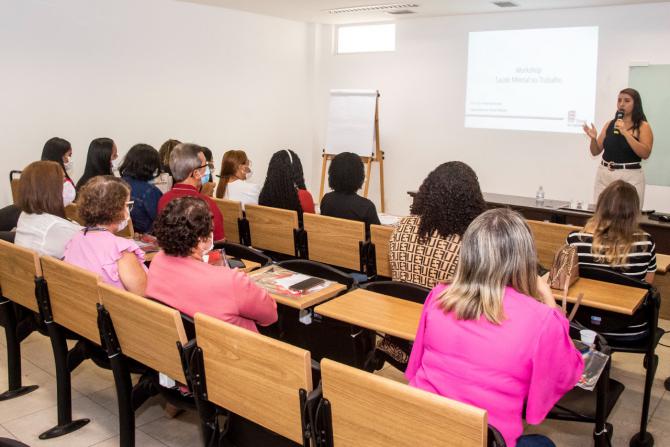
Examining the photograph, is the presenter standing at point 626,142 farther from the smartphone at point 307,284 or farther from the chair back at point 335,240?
the smartphone at point 307,284

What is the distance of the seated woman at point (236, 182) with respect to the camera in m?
4.73

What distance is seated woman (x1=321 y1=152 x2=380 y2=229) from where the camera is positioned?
13.1 feet

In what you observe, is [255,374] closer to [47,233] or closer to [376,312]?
[376,312]

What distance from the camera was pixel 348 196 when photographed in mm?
4070

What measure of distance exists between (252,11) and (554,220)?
4.87 meters

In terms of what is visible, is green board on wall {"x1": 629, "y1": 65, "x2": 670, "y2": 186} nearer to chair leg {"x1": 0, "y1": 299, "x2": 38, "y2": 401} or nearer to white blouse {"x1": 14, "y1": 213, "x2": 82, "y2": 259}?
white blouse {"x1": 14, "y1": 213, "x2": 82, "y2": 259}

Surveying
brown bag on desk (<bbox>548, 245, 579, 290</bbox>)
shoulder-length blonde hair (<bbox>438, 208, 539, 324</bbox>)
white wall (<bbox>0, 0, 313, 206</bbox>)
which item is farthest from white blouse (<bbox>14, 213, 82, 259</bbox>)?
white wall (<bbox>0, 0, 313, 206</bbox>)

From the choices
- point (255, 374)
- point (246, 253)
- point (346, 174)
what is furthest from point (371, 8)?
point (255, 374)

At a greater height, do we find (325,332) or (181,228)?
(181,228)

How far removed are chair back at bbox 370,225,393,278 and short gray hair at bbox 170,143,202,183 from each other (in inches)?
51.9

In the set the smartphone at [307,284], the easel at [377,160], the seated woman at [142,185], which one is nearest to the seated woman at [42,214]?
the seated woman at [142,185]

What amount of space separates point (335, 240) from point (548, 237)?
136 centimetres

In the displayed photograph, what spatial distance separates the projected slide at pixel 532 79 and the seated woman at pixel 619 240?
13.7 ft

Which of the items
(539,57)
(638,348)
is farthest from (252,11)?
(638,348)
